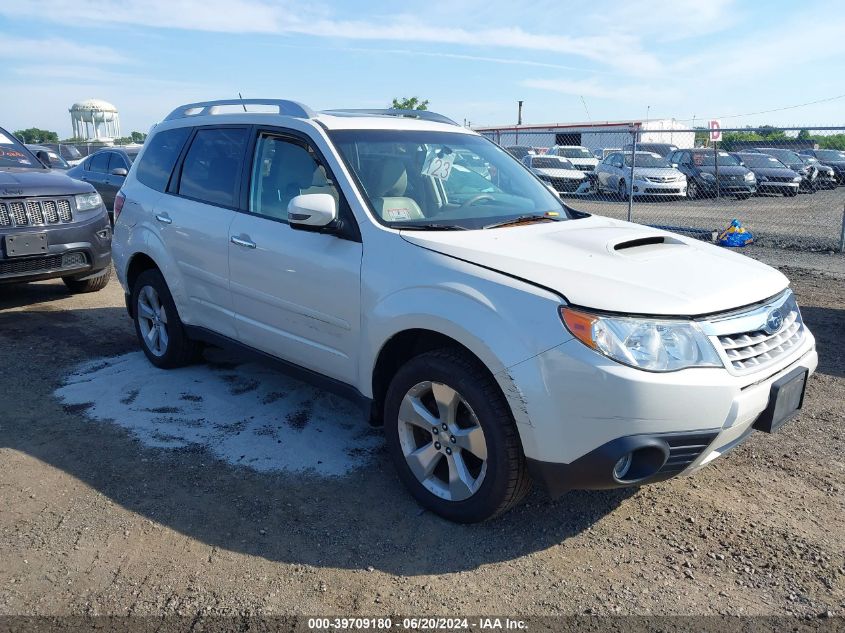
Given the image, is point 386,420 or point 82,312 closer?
point 386,420

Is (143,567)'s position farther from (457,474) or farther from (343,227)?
(343,227)

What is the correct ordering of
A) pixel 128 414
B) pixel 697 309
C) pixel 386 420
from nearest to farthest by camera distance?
1. pixel 697 309
2. pixel 386 420
3. pixel 128 414

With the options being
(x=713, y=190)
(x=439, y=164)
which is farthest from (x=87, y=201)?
(x=713, y=190)

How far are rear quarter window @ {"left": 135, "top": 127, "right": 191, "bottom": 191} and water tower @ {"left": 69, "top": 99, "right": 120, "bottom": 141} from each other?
2318 inches

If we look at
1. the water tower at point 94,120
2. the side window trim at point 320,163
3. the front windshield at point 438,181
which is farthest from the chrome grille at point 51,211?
the water tower at point 94,120

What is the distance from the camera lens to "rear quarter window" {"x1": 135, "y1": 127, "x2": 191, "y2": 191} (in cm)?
507

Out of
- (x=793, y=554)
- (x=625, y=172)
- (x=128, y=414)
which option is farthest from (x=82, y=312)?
(x=625, y=172)

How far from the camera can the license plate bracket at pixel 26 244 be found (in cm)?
658

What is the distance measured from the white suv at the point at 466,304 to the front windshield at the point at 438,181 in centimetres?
1

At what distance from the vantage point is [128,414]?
454 centimetres

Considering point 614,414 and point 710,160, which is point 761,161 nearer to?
point 710,160

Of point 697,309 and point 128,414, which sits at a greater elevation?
point 697,309

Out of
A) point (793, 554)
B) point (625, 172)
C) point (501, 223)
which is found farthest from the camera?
point (625, 172)

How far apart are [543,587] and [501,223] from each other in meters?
1.83
